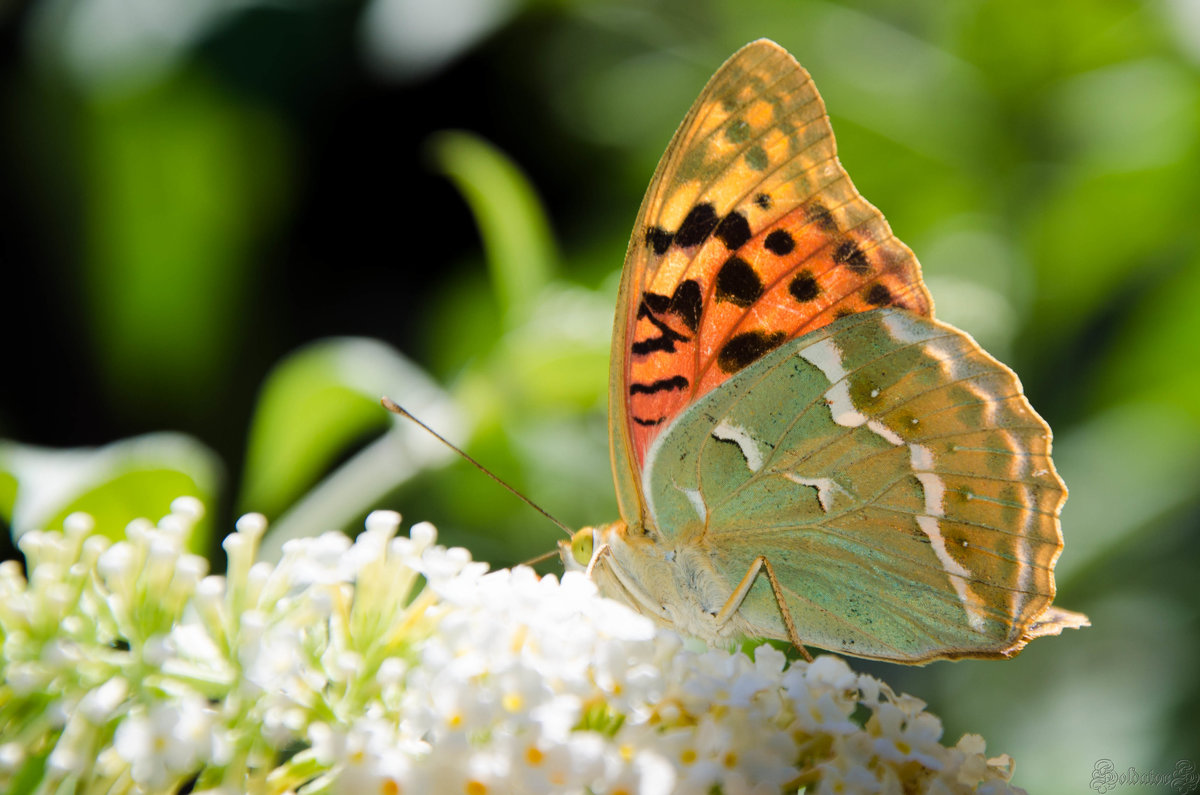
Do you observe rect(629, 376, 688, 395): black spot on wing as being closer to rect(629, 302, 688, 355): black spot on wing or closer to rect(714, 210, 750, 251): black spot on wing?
rect(629, 302, 688, 355): black spot on wing

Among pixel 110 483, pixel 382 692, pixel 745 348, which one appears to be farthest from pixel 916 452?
pixel 110 483

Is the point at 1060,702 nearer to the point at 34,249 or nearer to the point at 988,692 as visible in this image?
the point at 988,692

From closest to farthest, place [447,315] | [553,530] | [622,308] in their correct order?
[622,308] → [553,530] → [447,315]

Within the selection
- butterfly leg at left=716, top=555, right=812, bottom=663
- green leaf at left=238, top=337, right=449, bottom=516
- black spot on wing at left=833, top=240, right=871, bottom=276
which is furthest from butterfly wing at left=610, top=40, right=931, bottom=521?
green leaf at left=238, top=337, right=449, bottom=516

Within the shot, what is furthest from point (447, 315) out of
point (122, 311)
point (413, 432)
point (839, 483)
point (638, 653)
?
point (638, 653)

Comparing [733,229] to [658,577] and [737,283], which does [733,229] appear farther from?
[658,577]

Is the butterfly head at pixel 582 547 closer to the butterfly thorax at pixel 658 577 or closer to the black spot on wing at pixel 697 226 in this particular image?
the butterfly thorax at pixel 658 577
